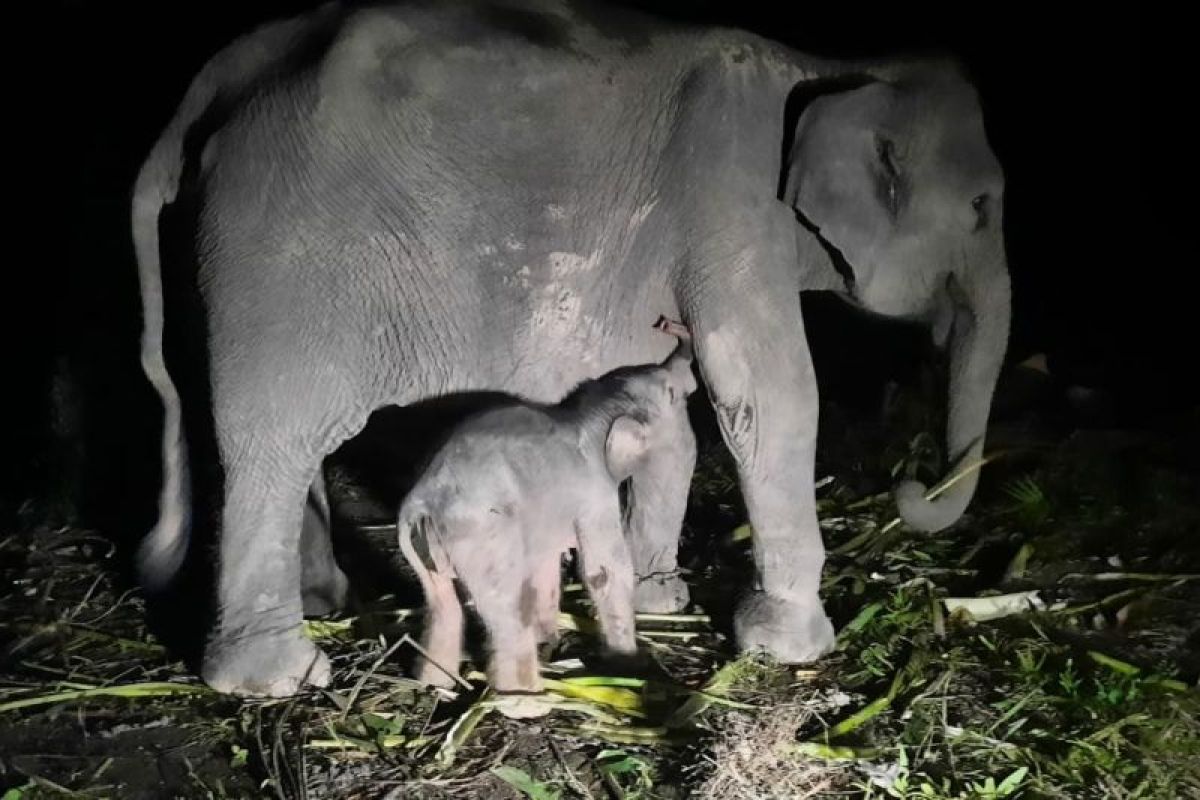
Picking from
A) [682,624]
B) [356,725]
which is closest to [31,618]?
[356,725]

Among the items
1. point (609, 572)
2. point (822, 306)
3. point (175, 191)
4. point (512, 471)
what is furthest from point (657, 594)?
point (822, 306)

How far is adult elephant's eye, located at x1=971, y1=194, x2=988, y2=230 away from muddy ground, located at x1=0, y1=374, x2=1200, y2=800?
0.93 m

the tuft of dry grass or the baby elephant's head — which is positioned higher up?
the baby elephant's head

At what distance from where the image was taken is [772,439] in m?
2.60

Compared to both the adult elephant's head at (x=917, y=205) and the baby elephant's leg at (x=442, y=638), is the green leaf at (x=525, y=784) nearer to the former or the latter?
the baby elephant's leg at (x=442, y=638)

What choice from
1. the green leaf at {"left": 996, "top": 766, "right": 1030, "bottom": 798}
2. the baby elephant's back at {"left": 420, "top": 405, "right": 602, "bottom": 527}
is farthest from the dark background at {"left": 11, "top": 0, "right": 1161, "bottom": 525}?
the green leaf at {"left": 996, "top": 766, "right": 1030, "bottom": 798}

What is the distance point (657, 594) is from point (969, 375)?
3.05 feet

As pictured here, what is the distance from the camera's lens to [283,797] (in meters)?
2.17

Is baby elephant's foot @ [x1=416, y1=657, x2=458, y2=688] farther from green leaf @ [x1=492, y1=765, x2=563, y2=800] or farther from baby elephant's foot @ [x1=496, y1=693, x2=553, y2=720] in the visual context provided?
green leaf @ [x1=492, y1=765, x2=563, y2=800]

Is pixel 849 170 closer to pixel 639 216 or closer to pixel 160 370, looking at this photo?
pixel 639 216

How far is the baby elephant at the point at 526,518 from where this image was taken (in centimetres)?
233

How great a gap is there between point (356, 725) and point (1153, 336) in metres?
4.42

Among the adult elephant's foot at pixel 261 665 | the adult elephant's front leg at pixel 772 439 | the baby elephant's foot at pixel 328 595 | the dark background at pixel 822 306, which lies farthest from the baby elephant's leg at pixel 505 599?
the dark background at pixel 822 306

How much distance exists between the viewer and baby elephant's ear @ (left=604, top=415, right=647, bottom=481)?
8.34 ft
